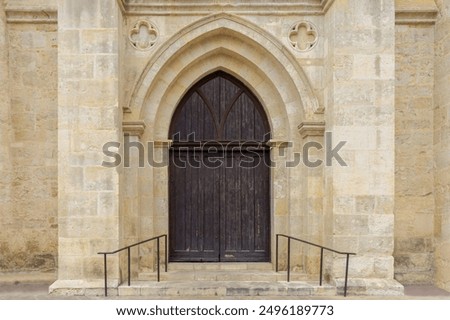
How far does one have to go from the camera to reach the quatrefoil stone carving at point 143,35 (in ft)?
27.1

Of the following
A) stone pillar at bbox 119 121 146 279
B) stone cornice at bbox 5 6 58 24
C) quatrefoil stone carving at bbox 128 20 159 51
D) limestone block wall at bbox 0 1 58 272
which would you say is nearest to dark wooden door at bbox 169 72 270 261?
stone pillar at bbox 119 121 146 279

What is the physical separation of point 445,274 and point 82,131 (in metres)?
5.95

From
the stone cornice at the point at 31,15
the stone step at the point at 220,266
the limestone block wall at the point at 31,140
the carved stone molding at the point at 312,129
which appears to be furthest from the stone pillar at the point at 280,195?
the stone cornice at the point at 31,15

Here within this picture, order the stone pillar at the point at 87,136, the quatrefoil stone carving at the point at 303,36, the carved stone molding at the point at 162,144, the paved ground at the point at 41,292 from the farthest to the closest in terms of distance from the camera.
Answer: the carved stone molding at the point at 162,144 → the quatrefoil stone carving at the point at 303,36 → the stone pillar at the point at 87,136 → the paved ground at the point at 41,292

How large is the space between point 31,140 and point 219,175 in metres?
3.18

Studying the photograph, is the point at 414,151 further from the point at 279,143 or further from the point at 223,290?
the point at 223,290

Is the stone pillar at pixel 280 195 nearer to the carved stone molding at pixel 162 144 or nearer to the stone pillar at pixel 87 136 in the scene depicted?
the carved stone molding at pixel 162 144

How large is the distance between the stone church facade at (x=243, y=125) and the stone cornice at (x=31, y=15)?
0.07ft

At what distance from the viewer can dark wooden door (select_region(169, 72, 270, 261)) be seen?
29.2 ft

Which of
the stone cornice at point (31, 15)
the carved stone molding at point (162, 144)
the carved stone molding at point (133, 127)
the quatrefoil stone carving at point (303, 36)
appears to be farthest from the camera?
the stone cornice at point (31, 15)

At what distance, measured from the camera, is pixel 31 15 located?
880 cm

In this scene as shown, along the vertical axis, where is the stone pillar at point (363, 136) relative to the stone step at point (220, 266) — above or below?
above

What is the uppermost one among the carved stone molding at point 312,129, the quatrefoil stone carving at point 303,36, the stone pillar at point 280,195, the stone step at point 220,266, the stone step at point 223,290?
the quatrefoil stone carving at point 303,36
